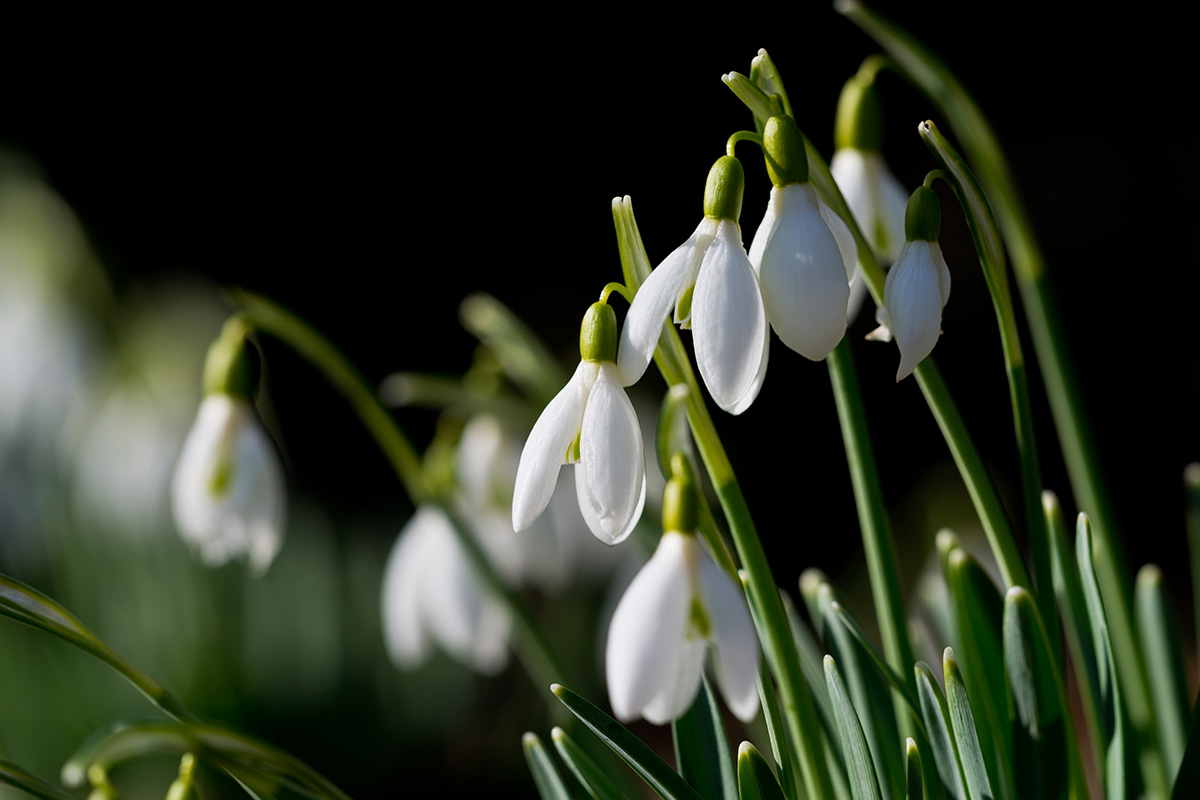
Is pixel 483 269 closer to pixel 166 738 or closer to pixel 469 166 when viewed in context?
pixel 469 166

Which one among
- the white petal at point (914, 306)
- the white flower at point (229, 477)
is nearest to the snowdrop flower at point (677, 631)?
the white petal at point (914, 306)

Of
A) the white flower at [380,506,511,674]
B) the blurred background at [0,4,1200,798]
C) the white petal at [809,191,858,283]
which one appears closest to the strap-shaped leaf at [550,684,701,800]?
the white petal at [809,191,858,283]

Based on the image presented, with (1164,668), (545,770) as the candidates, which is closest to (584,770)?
(545,770)

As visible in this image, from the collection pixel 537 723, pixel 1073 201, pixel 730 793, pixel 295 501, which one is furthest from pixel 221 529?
pixel 1073 201

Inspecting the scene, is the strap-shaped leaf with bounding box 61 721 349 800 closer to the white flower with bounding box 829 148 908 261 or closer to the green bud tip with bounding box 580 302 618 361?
the green bud tip with bounding box 580 302 618 361

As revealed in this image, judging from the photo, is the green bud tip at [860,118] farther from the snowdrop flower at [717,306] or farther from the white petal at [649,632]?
the white petal at [649,632]
